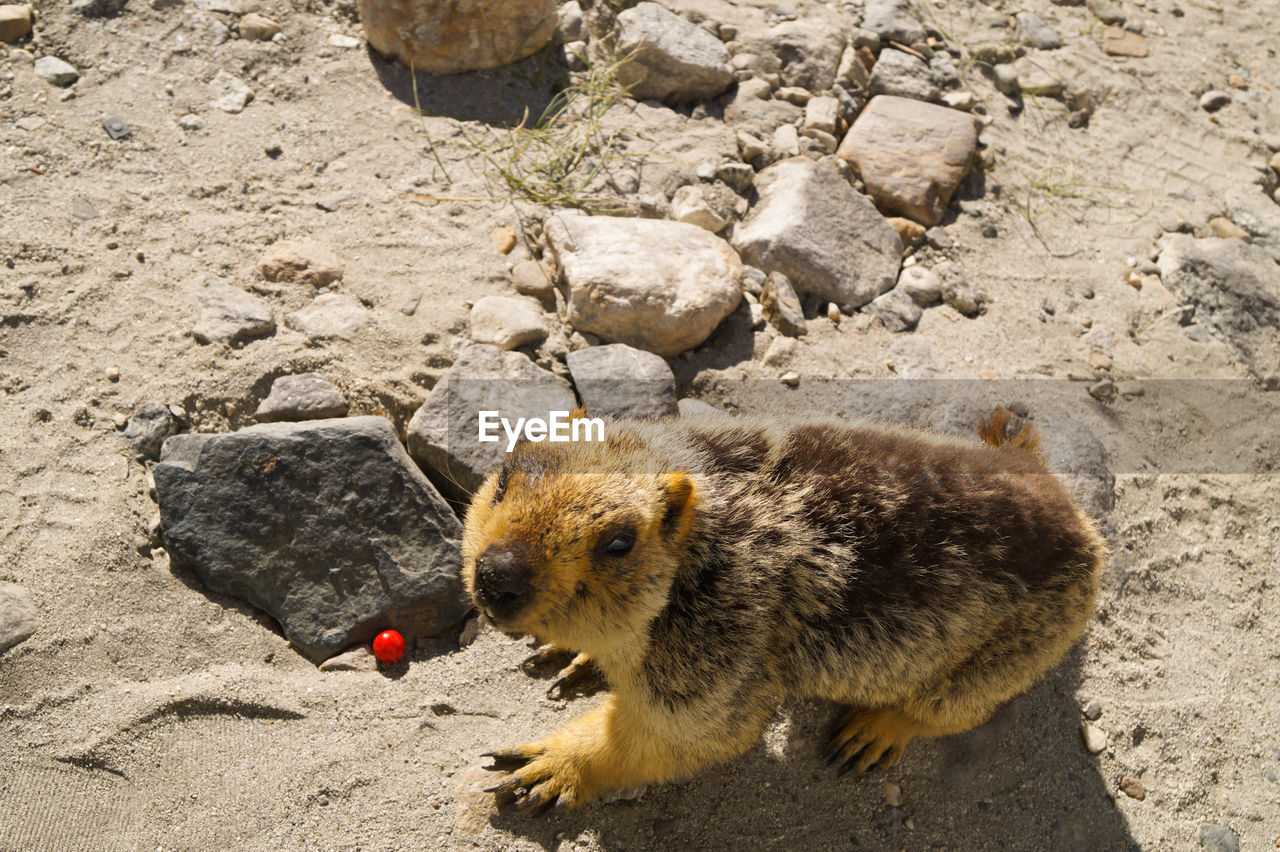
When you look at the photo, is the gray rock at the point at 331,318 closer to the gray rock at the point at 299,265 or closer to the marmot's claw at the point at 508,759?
the gray rock at the point at 299,265

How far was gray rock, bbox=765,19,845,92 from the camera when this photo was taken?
7090 millimetres

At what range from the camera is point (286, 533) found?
14.5ft

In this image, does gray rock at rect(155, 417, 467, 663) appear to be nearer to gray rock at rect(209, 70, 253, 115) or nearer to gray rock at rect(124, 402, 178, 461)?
gray rock at rect(124, 402, 178, 461)

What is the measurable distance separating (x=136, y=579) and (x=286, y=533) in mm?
686

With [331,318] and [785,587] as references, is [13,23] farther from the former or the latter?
[785,587]

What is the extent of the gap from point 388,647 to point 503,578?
161 cm

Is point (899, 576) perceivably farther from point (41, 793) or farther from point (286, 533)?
point (41, 793)

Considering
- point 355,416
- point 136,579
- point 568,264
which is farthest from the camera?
point 568,264

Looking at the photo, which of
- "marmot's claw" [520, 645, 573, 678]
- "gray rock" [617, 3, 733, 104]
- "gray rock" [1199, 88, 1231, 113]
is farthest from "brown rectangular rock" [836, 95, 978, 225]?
"marmot's claw" [520, 645, 573, 678]

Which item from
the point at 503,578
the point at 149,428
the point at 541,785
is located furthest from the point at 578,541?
the point at 149,428

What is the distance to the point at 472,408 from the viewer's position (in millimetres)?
4898

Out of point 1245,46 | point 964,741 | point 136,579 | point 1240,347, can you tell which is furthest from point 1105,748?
point 1245,46

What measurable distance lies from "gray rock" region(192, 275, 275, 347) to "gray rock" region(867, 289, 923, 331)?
3861 mm

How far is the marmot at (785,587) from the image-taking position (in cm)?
354
